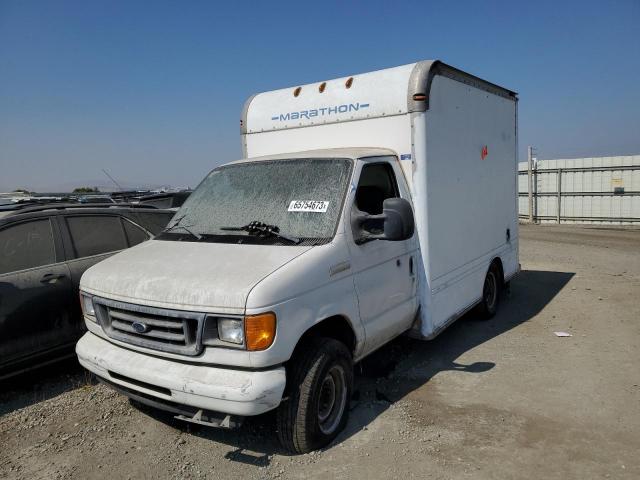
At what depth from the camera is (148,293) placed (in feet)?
11.0

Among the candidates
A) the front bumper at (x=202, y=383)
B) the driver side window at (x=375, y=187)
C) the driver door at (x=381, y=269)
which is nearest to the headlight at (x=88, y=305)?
the front bumper at (x=202, y=383)

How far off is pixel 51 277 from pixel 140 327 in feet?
6.25

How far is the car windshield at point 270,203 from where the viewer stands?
12.4 feet

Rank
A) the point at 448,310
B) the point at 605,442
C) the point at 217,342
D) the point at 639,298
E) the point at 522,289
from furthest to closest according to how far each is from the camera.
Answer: the point at 522,289
the point at 639,298
the point at 448,310
the point at 605,442
the point at 217,342

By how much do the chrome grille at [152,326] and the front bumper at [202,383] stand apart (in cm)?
12

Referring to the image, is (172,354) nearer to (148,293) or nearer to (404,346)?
(148,293)

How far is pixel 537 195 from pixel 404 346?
54.2ft

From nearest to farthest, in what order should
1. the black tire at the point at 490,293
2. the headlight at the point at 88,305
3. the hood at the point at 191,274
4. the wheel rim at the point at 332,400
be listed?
the hood at the point at 191,274 → the wheel rim at the point at 332,400 → the headlight at the point at 88,305 → the black tire at the point at 490,293

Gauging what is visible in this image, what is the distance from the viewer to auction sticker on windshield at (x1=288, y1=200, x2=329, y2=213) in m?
3.86

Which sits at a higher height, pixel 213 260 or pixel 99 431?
pixel 213 260

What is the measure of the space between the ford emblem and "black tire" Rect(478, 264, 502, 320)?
4382 mm

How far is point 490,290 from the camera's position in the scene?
6.76 m

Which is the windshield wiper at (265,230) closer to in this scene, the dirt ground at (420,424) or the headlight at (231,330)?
the headlight at (231,330)

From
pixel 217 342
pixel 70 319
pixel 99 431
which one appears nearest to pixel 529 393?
pixel 217 342
